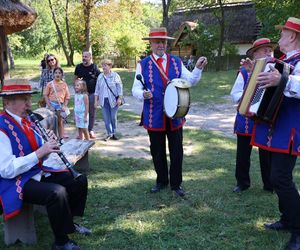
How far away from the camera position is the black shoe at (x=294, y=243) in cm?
355

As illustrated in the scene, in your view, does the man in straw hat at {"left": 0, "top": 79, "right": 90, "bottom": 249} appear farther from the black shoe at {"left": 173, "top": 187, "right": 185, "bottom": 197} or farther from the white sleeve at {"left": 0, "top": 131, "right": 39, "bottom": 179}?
the black shoe at {"left": 173, "top": 187, "right": 185, "bottom": 197}

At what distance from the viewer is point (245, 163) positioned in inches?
202

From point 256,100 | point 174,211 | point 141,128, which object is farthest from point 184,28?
point 256,100

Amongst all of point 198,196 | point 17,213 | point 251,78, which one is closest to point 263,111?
point 251,78

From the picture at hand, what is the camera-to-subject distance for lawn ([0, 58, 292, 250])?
3855mm

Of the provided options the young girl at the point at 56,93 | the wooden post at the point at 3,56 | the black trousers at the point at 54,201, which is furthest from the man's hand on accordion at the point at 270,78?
the wooden post at the point at 3,56

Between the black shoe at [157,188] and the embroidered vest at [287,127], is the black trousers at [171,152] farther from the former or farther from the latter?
the embroidered vest at [287,127]

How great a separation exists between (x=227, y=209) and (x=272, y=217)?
0.52m

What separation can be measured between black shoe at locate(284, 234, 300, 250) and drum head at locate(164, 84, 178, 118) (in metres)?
1.88

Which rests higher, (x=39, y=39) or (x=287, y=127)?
(x=39, y=39)

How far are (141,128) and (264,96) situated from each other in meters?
6.30

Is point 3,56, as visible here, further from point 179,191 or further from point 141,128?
point 179,191

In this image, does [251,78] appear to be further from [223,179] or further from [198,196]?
[223,179]

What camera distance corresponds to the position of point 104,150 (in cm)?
754
